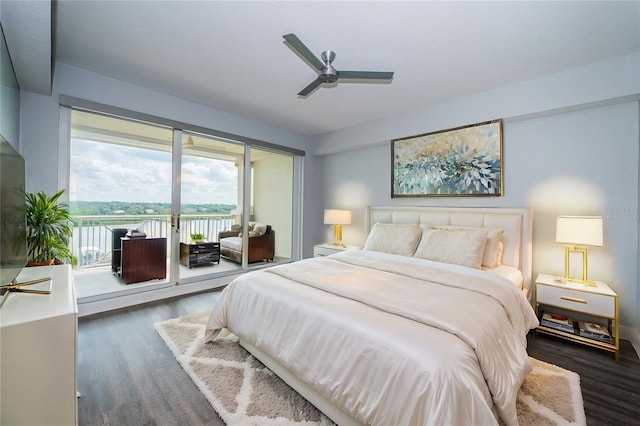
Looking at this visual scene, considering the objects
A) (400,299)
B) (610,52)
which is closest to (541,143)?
(610,52)

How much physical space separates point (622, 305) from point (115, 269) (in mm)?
6436

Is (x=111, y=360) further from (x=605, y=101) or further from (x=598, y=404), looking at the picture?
(x=605, y=101)

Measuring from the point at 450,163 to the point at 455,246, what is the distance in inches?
49.8

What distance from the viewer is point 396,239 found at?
329cm

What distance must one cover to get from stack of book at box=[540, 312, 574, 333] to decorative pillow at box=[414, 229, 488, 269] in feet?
2.58

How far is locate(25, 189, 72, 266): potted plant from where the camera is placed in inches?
89.4

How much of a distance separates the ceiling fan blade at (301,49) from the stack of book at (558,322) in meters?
3.09

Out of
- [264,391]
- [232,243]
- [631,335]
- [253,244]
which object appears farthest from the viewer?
[232,243]

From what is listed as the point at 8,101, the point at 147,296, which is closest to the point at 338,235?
the point at 147,296

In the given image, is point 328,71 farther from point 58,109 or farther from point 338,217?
point 58,109

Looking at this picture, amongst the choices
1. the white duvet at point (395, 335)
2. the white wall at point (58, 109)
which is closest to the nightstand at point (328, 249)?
the white duvet at point (395, 335)

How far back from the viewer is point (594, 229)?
2.34 m

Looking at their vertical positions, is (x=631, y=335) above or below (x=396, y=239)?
below

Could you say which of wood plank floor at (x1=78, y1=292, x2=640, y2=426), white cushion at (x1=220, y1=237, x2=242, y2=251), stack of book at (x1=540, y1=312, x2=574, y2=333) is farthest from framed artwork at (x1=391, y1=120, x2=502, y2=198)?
white cushion at (x1=220, y1=237, x2=242, y2=251)
